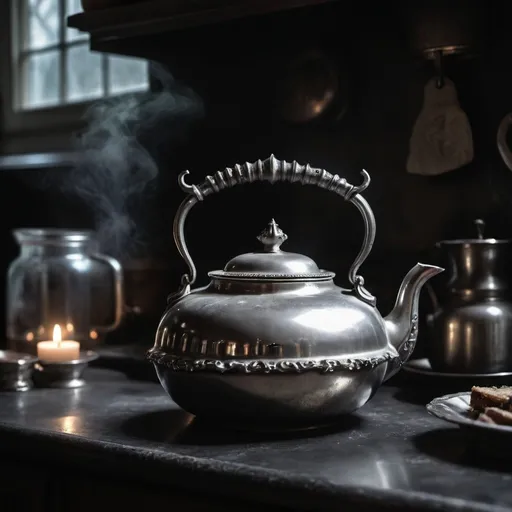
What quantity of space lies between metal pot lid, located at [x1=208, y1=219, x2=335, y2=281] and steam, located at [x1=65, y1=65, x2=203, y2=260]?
918 millimetres

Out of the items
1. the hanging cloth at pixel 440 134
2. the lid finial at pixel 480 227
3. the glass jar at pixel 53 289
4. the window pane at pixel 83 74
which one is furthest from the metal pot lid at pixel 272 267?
the window pane at pixel 83 74

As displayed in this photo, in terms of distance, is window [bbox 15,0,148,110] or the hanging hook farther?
window [bbox 15,0,148,110]

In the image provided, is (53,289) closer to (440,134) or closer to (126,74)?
(126,74)

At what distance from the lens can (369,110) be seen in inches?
75.2

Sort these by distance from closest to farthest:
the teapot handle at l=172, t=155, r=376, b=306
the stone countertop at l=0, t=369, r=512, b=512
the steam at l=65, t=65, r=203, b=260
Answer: the stone countertop at l=0, t=369, r=512, b=512 → the teapot handle at l=172, t=155, r=376, b=306 → the steam at l=65, t=65, r=203, b=260

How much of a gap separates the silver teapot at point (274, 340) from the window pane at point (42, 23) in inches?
63.1

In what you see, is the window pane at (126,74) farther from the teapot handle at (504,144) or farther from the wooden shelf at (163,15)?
the teapot handle at (504,144)


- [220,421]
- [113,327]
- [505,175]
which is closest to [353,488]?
[220,421]

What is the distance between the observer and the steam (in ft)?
7.45

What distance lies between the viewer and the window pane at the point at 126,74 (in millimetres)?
2521

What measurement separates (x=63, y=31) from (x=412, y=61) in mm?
1308

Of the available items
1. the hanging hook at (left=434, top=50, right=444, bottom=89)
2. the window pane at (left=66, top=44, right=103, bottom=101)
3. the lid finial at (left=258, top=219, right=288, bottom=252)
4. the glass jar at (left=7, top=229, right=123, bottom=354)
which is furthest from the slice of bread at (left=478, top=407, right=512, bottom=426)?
the window pane at (left=66, top=44, right=103, bottom=101)

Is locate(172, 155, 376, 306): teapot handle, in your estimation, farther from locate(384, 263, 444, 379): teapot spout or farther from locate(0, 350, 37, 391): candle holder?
locate(0, 350, 37, 391): candle holder

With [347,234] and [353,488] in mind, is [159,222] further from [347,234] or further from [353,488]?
[353,488]
